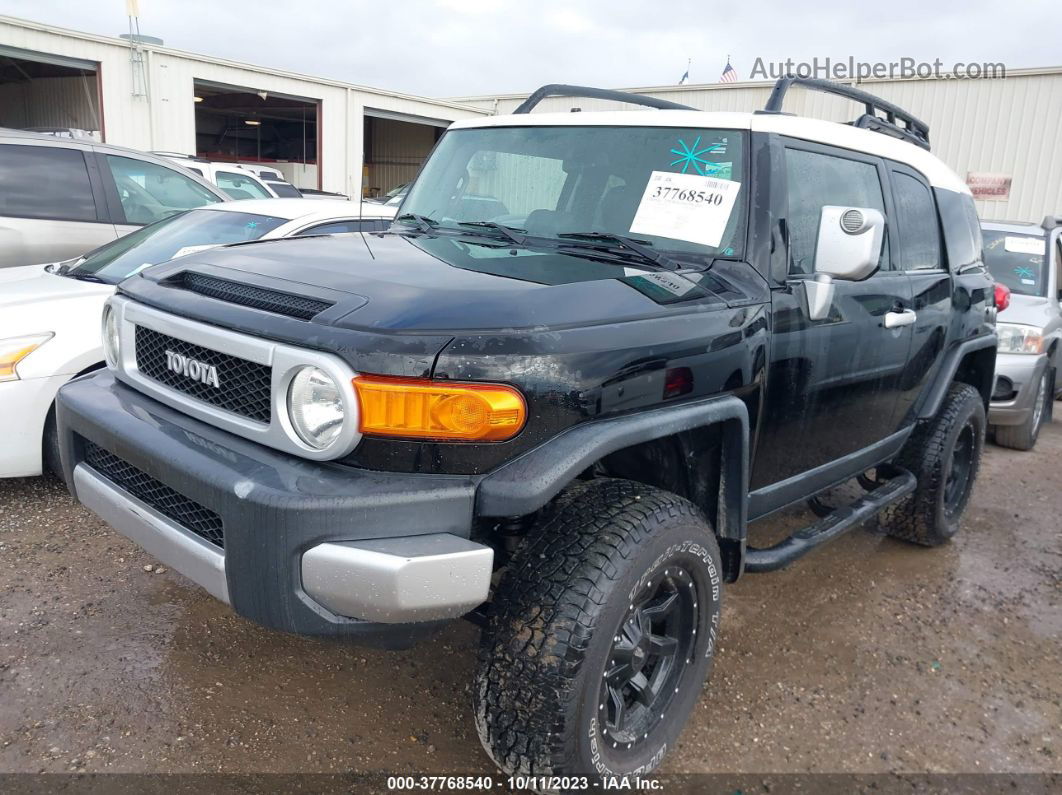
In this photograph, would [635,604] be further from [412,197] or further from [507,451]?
[412,197]

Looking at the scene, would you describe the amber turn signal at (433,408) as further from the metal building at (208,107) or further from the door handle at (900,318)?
the metal building at (208,107)

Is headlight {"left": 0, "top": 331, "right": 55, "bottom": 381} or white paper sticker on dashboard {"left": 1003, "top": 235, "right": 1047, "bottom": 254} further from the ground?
white paper sticker on dashboard {"left": 1003, "top": 235, "right": 1047, "bottom": 254}

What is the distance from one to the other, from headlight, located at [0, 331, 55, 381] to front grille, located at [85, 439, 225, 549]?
1467mm

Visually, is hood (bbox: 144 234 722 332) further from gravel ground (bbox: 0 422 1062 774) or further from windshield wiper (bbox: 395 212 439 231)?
gravel ground (bbox: 0 422 1062 774)

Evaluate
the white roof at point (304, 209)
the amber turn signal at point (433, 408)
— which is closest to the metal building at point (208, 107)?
the white roof at point (304, 209)

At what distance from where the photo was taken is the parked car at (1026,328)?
20.4 ft

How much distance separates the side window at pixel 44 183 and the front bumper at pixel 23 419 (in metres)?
2.69

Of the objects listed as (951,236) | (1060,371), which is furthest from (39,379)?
(1060,371)

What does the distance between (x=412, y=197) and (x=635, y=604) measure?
2.09m

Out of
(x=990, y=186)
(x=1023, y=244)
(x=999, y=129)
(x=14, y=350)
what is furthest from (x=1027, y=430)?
(x=999, y=129)

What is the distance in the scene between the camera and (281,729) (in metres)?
2.59

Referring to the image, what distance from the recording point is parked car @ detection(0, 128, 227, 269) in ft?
19.2

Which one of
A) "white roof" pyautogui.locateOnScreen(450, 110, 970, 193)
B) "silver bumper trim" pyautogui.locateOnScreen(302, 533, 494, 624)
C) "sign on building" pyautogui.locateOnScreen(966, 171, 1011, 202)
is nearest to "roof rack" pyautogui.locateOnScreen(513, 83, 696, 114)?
"white roof" pyautogui.locateOnScreen(450, 110, 970, 193)

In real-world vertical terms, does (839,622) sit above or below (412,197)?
below
